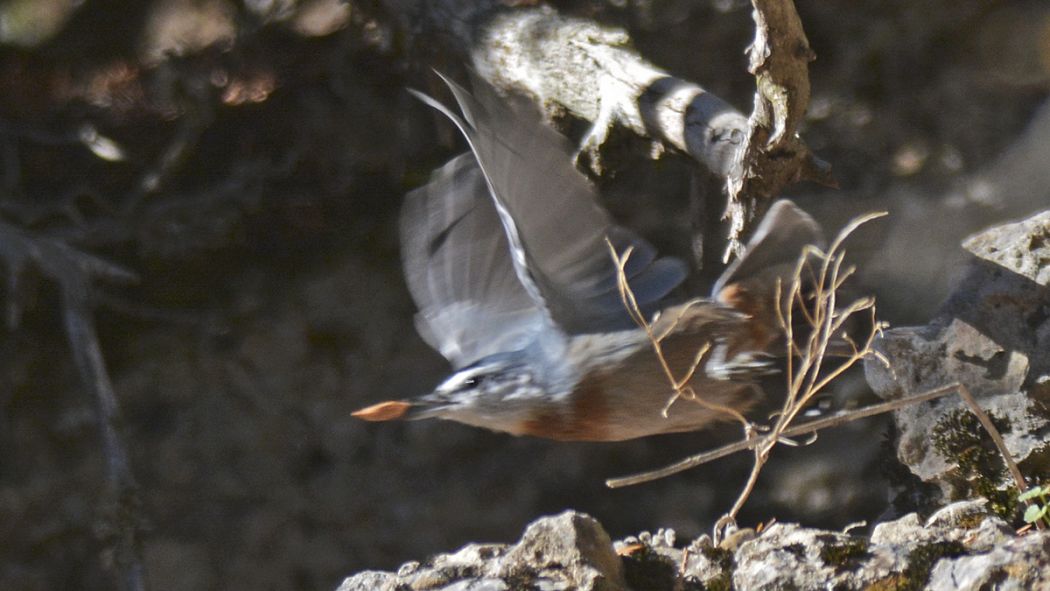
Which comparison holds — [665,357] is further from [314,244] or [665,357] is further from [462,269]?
[314,244]

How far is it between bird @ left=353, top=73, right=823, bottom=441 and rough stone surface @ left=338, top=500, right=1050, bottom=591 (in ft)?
0.81

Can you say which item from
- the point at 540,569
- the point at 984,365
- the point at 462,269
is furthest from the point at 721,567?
the point at 462,269

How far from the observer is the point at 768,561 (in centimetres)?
158

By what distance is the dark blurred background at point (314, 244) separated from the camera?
3.28 metres

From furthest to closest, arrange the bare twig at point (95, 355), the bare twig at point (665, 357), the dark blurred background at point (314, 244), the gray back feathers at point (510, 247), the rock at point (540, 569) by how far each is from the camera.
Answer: the dark blurred background at point (314, 244)
the bare twig at point (95, 355)
the gray back feathers at point (510, 247)
the bare twig at point (665, 357)
the rock at point (540, 569)

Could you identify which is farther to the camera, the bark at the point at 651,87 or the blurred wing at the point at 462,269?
the blurred wing at the point at 462,269

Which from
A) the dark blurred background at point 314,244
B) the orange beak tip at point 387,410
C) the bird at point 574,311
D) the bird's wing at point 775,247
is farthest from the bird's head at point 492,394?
the dark blurred background at point 314,244

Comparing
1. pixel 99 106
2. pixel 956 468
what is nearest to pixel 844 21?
pixel 956 468

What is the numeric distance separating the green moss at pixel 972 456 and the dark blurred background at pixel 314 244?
1308 millimetres

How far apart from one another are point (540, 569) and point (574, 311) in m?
0.53

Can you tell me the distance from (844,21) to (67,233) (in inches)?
88.6

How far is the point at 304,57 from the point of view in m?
3.36

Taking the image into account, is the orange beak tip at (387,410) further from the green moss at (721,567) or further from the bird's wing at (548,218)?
the green moss at (721,567)

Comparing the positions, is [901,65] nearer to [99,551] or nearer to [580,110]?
[580,110]
